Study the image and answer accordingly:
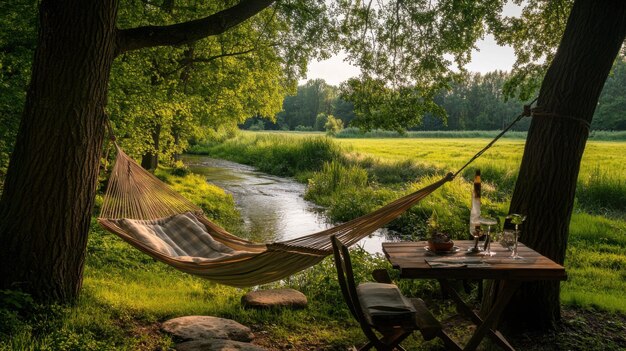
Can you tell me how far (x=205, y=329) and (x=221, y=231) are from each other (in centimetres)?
99

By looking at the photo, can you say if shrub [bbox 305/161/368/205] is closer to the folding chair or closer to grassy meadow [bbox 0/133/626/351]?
grassy meadow [bbox 0/133/626/351]

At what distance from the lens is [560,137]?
2.89 metres

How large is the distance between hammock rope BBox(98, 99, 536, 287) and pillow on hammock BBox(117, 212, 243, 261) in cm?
1

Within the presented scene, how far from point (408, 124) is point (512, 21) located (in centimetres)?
145

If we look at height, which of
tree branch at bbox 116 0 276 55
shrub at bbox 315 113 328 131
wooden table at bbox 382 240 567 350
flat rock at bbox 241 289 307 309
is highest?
shrub at bbox 315 113 328 131

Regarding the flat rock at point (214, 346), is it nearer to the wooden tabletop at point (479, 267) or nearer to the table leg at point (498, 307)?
the wooden tabletop at point (479, 267)

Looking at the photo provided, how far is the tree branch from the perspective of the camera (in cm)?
291

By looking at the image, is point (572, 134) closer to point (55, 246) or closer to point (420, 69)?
point (420, 69)

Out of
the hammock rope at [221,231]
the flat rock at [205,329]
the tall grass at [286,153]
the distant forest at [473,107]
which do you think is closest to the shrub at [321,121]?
the distant forest at [473,107]

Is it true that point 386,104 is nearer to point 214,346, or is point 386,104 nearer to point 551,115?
point 551,115

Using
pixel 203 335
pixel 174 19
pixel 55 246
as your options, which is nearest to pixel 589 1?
pixel 203 335

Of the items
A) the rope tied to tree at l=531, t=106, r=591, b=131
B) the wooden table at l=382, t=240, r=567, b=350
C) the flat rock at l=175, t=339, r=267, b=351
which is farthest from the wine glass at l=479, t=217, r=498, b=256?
the flat rock at l=175, t=339, r=267, b=351

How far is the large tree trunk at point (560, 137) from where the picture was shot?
285 centimetres

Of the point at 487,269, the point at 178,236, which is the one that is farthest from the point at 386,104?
the point at 487,269
